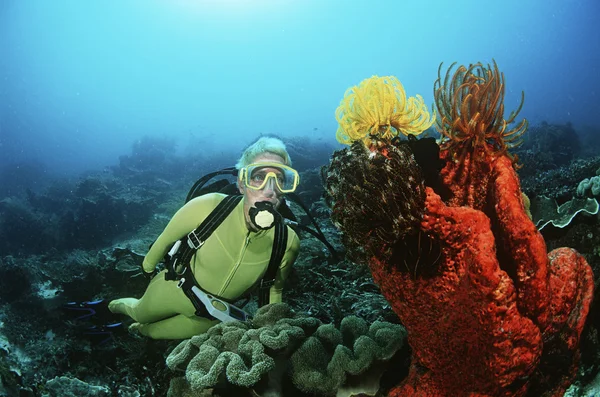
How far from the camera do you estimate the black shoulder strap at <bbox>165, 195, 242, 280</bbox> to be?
3889 mm

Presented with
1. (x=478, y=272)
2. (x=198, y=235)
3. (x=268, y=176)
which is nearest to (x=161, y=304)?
(x=198, y=235)

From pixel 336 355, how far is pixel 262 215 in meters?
1.60

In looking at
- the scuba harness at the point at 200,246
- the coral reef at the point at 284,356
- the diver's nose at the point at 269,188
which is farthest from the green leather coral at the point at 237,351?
the diver's nose at the point at 269,188

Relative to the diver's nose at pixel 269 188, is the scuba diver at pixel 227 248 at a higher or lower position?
lower

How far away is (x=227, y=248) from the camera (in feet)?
13.1

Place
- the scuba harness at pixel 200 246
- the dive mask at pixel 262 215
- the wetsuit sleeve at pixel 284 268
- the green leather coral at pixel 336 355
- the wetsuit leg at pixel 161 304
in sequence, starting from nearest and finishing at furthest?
the green leather coral at pixel 336 355
the dive mask at pixel 262 215
the scuba harness at pixel 200 246
the wetsuit leg at pixel 161 304
the wetsuit sleeve at pixel 284 268

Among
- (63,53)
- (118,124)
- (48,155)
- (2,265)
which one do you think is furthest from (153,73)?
(2,265)

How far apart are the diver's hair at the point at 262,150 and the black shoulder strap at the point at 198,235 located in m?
0.48

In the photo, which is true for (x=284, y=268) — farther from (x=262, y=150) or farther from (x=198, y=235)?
(x=262, y=150)

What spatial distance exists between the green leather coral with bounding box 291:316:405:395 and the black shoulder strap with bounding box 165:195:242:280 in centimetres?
183

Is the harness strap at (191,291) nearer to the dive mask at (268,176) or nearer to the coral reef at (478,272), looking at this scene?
the dive mask at (268,176)

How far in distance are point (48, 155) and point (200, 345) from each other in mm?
80581

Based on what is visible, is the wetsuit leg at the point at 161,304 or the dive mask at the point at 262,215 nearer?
the dive mask at the point at 262,215

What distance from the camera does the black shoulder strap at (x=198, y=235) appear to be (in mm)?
3889
